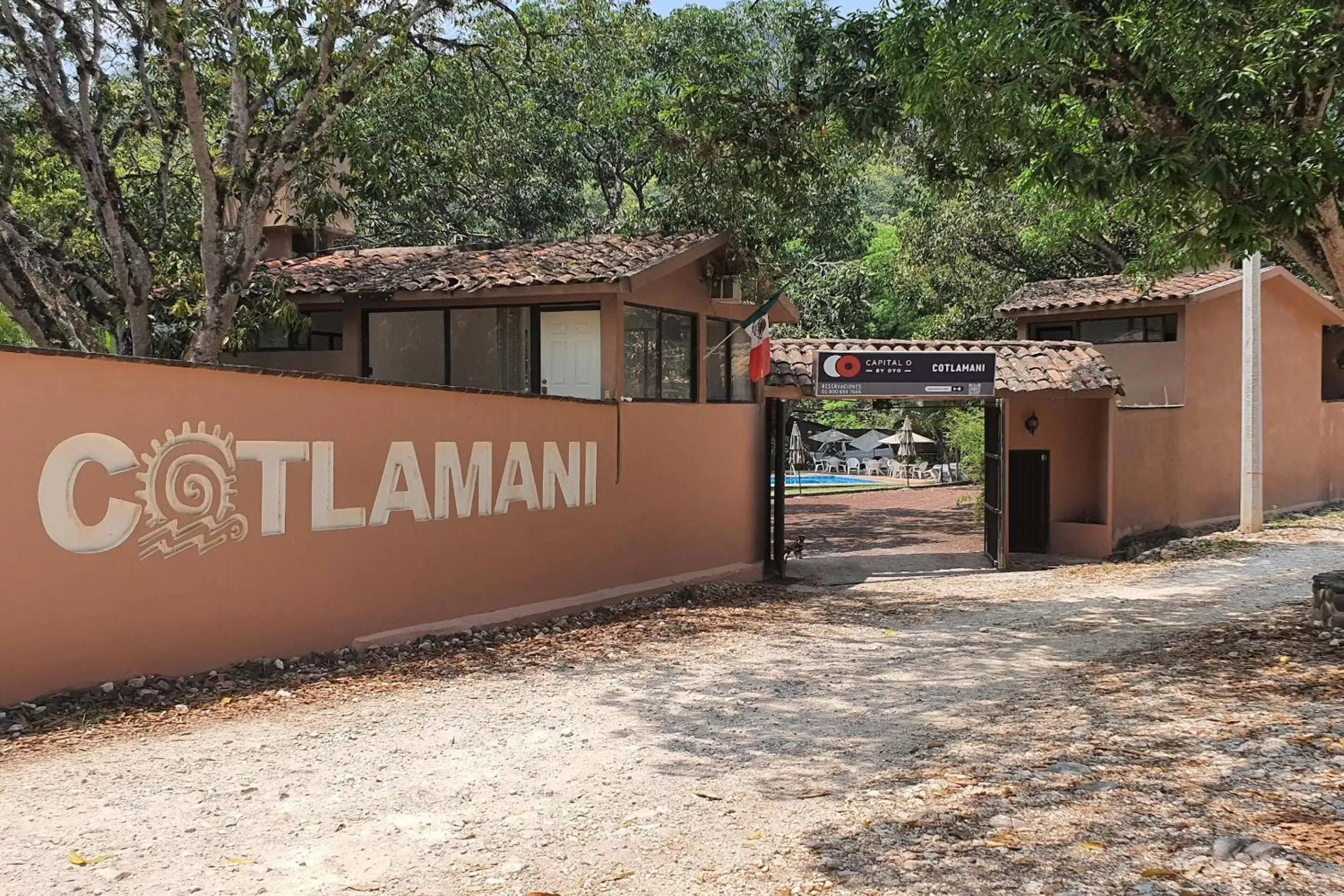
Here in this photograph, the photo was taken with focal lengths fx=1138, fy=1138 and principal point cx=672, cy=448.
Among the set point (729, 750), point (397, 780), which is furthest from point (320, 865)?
point (729, 750)

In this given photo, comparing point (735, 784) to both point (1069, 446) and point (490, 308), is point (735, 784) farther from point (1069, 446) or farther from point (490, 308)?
point (1069, 446)

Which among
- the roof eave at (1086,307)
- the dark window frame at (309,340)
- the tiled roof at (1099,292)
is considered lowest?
the dark window frame at (309,340)

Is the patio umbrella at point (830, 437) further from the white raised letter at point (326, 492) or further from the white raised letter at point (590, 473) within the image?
the white raised letter at point (326, 492)

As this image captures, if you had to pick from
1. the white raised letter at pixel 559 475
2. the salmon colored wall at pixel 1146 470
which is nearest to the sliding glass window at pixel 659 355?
the white raised letter at pixel 559 475

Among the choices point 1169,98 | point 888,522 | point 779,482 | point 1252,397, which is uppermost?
point 1169,98

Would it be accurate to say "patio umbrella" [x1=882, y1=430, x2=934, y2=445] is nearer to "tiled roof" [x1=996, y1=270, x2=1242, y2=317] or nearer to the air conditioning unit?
"tiled roof" [x1=996, y1=270, x2=1242, y2=317]

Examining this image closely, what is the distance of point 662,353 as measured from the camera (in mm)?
14312

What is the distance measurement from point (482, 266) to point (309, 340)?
9.41 ft

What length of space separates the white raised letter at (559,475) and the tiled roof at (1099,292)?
11509mm

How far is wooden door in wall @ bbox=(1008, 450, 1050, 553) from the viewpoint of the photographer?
20.3m

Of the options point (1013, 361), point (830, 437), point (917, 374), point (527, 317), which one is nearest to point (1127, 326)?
point (1013, 361)

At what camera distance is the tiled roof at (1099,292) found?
66.5 feet

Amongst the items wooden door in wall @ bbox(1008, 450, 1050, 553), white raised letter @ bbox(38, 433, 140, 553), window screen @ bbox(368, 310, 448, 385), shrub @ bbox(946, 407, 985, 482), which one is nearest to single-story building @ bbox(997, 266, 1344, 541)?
wooden door in wall @ bbox(1008, 450, 1050, 553)

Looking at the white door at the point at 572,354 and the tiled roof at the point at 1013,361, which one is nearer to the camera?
the white door at the point at 572,354
